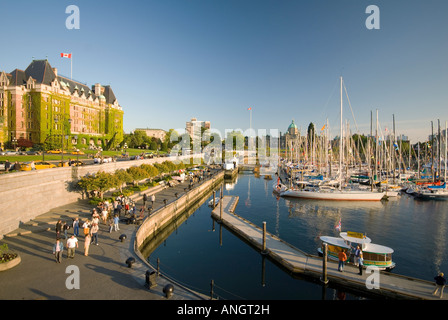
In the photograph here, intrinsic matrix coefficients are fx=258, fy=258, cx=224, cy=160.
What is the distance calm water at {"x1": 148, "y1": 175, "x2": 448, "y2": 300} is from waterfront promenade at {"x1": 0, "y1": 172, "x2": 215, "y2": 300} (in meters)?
4.30

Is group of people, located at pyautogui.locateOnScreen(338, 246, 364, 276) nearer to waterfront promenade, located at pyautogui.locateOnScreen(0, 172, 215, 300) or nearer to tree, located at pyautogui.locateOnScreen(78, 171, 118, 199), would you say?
waterfront promenade, located at pyautogui.locateOnScreen(0, 172, 215, 300)

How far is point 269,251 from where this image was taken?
22.3 m

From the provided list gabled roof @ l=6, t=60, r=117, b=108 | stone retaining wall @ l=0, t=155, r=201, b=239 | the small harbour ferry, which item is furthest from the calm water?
gabled roof @ l=6, t=60, r=117, b=108

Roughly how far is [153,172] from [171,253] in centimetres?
2326

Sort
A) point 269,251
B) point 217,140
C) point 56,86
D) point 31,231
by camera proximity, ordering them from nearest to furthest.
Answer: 1. point 31,231
2. point 269,251
3. point 56,86
4. point 217,140

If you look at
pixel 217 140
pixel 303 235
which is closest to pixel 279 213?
pixel 303 235

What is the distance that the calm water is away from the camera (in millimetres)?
18391

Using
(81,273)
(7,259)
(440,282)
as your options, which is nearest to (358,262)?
(440,282)

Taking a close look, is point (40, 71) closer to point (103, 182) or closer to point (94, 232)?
point (103, 182)

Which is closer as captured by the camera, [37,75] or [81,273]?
[81,273]

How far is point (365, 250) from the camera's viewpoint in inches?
787

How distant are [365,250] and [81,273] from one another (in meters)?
19.7

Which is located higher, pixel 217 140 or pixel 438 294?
pixel 217 140
